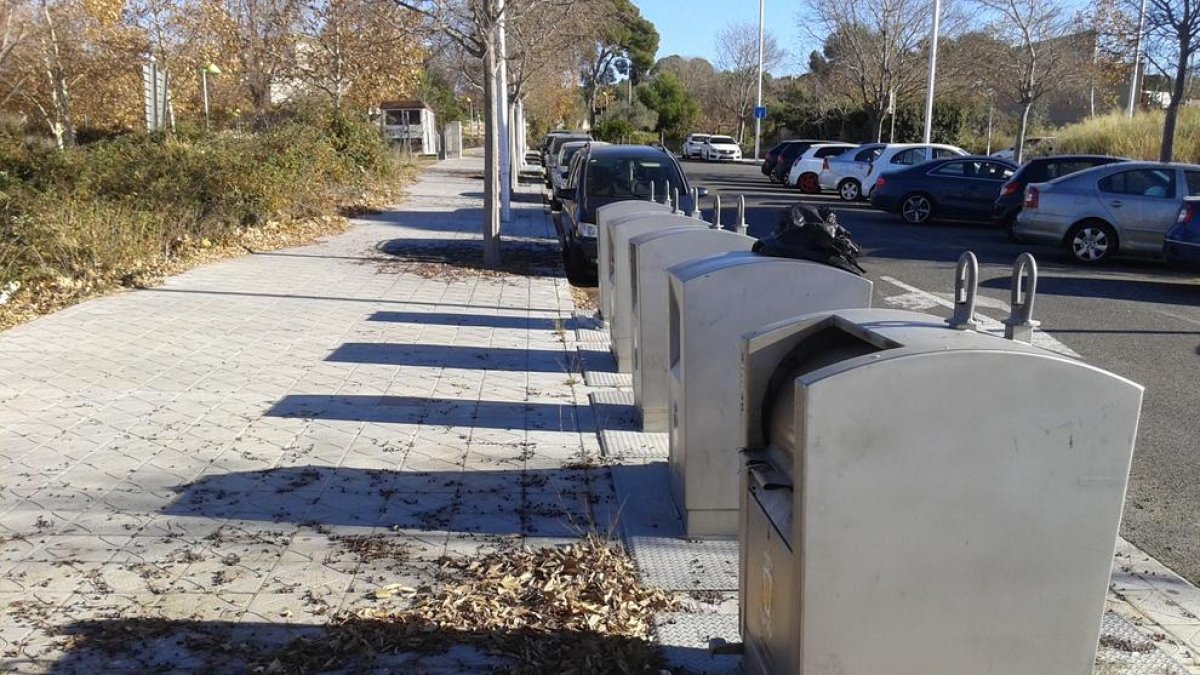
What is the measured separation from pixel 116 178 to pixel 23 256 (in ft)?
10.0

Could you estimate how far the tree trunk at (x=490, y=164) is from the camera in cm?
1351

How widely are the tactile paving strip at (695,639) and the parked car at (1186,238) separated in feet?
35.7

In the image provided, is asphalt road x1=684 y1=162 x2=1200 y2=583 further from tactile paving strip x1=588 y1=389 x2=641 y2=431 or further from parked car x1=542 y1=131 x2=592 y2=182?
parked car x1=542 y1=131 x2=592 y2=182

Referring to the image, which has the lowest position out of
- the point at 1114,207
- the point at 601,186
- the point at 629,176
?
the point at 1114,207

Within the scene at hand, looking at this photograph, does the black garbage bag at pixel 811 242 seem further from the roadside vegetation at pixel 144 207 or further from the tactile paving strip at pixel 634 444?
the roadside vegetation at pixel 144 207

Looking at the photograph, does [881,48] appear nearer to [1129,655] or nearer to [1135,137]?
[1135,137]

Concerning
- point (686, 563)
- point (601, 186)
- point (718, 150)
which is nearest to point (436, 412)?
point (686, 563)

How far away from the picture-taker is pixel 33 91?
29.5 metres

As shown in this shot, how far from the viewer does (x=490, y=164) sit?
1377 centimetres

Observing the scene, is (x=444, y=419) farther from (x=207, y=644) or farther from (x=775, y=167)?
(x=775, y=167)

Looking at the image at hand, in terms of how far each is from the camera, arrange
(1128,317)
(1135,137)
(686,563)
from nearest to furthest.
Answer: (686,563) < (1128,317) < (1135,137)

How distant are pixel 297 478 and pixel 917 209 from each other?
711 inches

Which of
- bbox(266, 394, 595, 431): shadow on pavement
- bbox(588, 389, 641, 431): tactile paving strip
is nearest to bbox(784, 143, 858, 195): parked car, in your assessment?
bbox(588, 389, 641, 431): tactile paving strip

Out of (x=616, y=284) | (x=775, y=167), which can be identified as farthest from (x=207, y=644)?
(x=775, y=167)
